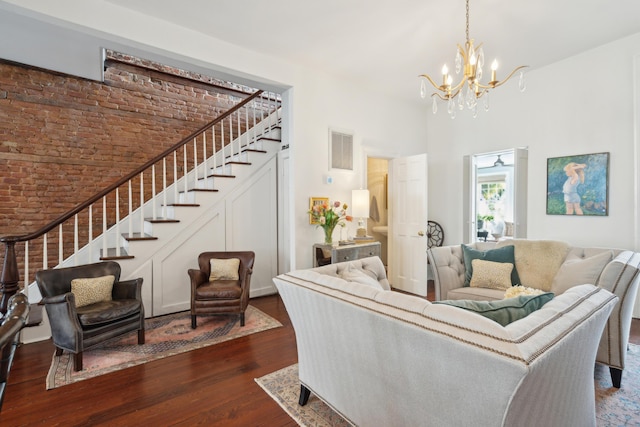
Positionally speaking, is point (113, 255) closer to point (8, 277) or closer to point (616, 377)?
point (8, 277)

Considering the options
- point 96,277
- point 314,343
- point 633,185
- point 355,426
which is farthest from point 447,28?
point 96,277

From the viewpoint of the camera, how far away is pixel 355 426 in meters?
1.63

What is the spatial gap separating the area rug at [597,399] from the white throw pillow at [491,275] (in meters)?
0.95

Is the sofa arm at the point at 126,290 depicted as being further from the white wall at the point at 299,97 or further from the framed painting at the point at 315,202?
the framed painting at the point at 315,202

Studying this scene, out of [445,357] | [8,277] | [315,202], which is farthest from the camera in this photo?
[315,202]

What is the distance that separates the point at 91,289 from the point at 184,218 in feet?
4.61

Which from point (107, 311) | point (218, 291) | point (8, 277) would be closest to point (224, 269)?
point (218, 291)

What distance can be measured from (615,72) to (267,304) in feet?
17.5

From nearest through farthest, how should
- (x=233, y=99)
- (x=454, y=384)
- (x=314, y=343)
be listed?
(x=454, y=384) → (x=314, y=343) → (x=233, y=99)

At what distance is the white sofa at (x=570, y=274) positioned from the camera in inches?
87.7

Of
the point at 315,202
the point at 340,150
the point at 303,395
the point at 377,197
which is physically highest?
the point at 340,150

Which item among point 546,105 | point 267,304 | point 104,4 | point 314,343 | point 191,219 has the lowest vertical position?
point 267,304

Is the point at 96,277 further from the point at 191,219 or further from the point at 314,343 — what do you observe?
the point at 314,343

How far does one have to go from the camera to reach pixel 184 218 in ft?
13.4
